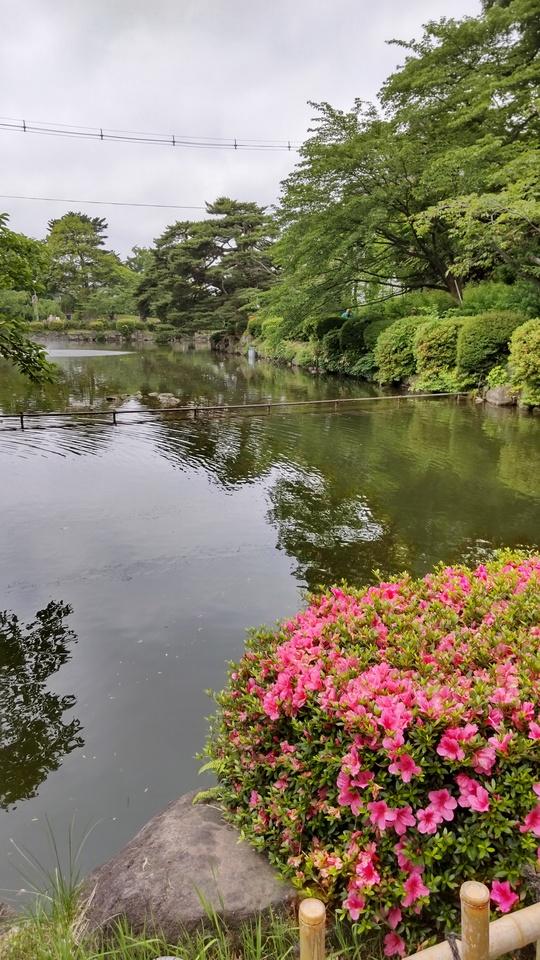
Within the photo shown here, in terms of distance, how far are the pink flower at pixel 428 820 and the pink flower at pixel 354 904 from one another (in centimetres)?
Answer: 27

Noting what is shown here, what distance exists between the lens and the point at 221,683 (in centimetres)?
400

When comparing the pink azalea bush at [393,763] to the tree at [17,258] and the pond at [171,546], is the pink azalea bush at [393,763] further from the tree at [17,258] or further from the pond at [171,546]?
the tree at [17,258]

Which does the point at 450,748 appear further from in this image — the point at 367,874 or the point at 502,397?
the point at 502,397

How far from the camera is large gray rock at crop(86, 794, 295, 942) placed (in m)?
1.87

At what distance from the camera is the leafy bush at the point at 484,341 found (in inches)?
586

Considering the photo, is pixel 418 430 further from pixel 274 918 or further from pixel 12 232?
pixel 274 918

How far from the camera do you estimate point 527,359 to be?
42.6 feet

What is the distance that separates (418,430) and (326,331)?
13.6 meters

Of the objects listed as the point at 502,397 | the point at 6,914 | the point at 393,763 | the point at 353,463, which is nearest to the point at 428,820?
the point at 393,763

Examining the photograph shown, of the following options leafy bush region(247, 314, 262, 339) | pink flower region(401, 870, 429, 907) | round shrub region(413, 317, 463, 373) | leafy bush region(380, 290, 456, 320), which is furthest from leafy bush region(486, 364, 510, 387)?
leafy bush region(247, 314, 262, 339)

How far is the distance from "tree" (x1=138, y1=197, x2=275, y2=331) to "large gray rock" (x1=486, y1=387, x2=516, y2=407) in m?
24.9

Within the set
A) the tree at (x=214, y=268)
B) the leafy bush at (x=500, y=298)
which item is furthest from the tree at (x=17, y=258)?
the tree at (x=214, y=268)

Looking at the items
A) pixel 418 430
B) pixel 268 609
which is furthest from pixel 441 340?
pixel 268 609

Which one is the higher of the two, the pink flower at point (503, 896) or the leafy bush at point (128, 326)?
the leafy bush at point (128, 326)
